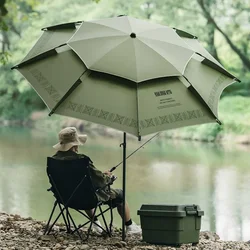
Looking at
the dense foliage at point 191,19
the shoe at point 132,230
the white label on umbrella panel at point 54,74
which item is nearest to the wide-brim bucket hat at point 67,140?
the white label on umbrella panel at point 54,74

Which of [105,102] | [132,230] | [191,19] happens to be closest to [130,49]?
[105,102]

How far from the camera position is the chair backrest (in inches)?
144

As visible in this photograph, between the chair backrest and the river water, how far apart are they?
8.53 ft

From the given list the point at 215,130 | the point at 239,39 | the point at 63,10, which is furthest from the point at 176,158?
the point at 63,10

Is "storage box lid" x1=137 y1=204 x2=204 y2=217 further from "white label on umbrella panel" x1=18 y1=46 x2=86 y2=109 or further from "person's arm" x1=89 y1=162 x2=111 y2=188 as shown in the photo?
"white label on umbrella panel" x1=18 y1=46 x2=86 y2=109

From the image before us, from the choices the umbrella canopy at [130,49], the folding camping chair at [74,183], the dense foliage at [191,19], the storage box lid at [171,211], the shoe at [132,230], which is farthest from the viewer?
the dense foliage at [191,19]

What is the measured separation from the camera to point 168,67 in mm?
3582

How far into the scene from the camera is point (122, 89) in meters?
3.47

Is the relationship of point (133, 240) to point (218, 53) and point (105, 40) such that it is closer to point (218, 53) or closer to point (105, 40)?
point (105, 40)

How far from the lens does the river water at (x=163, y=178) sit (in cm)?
747

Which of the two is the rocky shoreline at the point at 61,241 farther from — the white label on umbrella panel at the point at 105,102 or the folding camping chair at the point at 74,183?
the white label on umbrella panel at the point at 105,102

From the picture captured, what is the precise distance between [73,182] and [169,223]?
0.61 meters

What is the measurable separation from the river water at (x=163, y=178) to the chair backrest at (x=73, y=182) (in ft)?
8.53

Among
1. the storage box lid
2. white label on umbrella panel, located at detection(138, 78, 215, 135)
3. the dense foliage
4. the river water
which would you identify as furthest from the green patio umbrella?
the dense foliage
